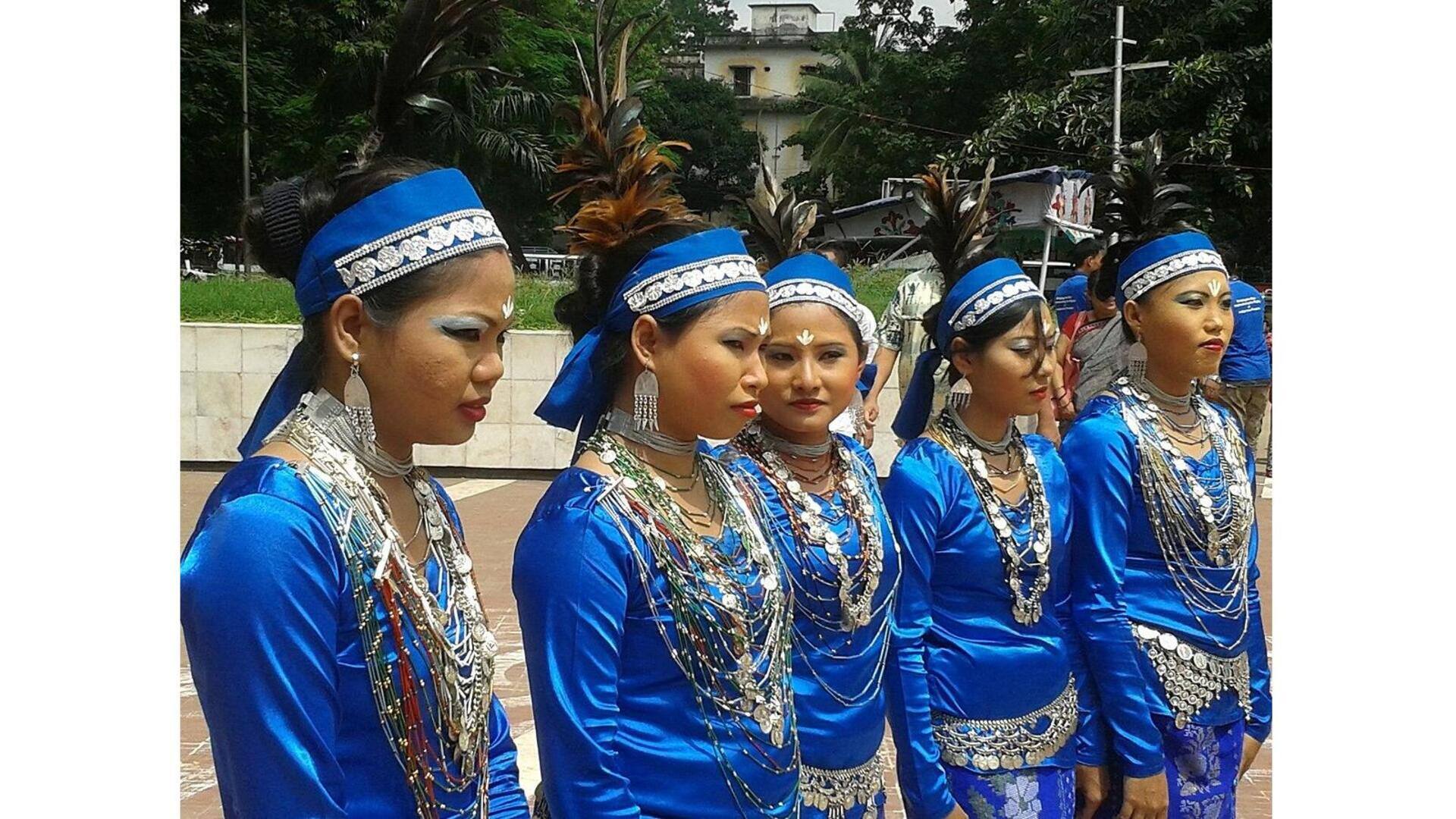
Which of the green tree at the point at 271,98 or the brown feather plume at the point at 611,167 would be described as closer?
the brown feather plume at the point at 611,167

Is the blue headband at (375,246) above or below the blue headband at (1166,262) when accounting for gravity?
below

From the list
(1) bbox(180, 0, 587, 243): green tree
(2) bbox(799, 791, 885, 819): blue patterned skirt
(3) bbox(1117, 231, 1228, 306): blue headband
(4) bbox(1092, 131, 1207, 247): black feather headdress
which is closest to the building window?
(1) bbox(180, 0, 587, 243): green tree

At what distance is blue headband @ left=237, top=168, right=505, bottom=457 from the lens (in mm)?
1857

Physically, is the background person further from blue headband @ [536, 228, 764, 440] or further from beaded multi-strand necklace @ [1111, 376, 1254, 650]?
blue headband @ [536, 228, 764, 440]

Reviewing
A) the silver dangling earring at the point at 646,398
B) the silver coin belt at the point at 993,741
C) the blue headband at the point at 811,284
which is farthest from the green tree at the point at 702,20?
the silver dangling earring at the point at 646,398

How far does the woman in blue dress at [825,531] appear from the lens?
2.69 m

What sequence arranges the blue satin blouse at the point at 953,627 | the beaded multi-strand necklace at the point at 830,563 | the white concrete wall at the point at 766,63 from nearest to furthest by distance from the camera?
the beaded multi-strand necklace at the point at 830,563, the blue satin blouse at the point at 953,627, the white concrete wall at the point at 766,63

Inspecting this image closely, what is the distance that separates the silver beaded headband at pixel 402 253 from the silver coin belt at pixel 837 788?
133 centimetres

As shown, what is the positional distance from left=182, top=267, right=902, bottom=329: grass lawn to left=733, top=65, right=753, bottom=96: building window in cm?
2597

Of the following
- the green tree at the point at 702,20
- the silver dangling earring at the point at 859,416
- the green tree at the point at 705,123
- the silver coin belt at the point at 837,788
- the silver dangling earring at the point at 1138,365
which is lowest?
the silver coin belt at the point at 837,788

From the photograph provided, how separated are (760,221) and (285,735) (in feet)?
6.46

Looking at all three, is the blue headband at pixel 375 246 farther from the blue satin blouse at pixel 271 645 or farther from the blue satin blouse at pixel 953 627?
the blue satin blouse at pixel 953 627

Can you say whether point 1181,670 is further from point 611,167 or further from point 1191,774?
point 611,167

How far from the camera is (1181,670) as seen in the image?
3.24 meters
